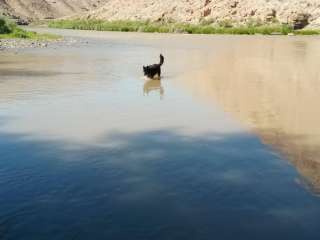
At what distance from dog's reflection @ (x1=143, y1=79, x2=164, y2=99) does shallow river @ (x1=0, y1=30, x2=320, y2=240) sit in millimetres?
131

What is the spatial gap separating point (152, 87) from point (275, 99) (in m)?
4.26

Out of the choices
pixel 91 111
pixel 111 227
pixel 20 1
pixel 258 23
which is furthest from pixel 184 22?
pixel 111 227

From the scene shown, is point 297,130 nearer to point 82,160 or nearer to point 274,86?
point 82,160

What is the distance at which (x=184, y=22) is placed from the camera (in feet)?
372

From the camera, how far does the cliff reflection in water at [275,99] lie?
392 inches

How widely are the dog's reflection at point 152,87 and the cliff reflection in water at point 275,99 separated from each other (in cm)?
96

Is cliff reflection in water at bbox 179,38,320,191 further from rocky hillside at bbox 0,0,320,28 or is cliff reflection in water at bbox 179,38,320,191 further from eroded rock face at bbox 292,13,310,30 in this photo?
rocky hillside at bbox 0,0,320,28

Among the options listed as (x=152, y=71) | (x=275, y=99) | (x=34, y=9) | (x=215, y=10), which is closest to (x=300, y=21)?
(x=215, y=10)

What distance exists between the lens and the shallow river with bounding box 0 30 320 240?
6.23 metres

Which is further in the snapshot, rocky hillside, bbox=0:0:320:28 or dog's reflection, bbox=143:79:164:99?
rocky hillside, bbox=0:0:320:28

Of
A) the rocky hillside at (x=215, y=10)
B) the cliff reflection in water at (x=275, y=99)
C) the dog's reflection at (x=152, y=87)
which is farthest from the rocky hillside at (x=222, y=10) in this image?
the dog's reflection at (x=152, y=87)

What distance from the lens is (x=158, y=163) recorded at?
8.58 metres

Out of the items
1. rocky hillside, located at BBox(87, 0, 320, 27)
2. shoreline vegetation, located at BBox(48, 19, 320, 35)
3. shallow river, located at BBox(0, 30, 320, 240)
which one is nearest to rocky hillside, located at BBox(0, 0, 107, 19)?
rocky hillside, located at BBox(87, 0, 320, 27)

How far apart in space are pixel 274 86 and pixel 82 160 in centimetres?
1184
